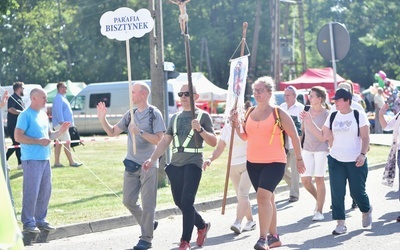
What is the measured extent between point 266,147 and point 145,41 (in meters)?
50.1

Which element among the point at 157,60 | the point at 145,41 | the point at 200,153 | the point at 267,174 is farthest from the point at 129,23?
the point at 145,41

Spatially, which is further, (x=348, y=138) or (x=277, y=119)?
(x=348, y=138)

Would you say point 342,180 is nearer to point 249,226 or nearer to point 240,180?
point 240,180

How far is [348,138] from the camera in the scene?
32.5 ft

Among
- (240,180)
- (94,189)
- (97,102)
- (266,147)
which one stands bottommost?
(94,189)

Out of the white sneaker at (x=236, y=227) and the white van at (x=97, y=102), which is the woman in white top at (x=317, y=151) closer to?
the white sneaker at (x=236, y=227)

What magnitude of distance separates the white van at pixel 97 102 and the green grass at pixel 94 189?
12.9 m

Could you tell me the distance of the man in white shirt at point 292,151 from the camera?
12.7m

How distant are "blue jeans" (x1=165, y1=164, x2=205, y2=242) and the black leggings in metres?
0.60

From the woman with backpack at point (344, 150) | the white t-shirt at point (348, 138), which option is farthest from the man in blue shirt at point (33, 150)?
the white t-shirt at point (348, 138)

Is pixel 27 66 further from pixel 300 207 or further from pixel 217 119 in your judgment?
pixel 300 207

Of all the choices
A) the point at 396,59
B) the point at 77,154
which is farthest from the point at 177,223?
the point at 396,59

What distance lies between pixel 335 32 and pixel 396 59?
46.9m

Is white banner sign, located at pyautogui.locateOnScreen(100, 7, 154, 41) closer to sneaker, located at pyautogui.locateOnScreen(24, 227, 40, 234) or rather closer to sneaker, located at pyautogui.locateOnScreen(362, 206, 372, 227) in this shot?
sneaker, located at pyautogui.locateOnScreen(24, 227, 40, 234)
